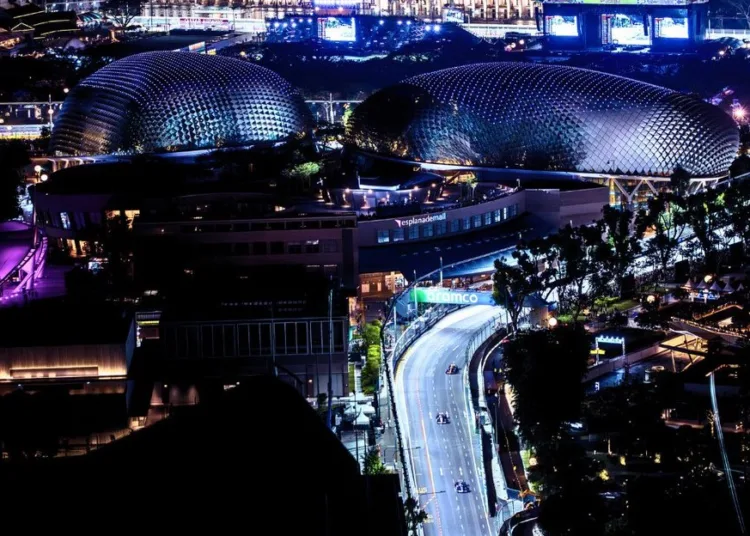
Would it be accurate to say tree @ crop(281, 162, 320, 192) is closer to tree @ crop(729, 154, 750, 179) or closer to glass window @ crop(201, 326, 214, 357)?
glass window @ crop(201, 326, 214, 357)

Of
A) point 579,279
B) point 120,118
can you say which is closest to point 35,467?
point 579,279

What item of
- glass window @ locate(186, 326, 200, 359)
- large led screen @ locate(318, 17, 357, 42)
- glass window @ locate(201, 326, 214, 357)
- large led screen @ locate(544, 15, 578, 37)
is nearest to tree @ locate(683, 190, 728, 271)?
glass window @ locate(201, 326, 214, 357)

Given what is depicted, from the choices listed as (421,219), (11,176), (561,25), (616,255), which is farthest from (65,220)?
(561,25)

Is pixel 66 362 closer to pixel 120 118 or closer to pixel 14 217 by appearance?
pixel 14 217

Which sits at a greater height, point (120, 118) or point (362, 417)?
point (120, 118)

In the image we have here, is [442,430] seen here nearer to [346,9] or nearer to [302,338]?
[302,338]

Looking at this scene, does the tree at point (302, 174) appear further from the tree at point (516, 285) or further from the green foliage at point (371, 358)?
the green foliage at point (371, 358)

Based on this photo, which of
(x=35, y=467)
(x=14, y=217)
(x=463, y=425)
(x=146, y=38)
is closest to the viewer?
(x=35, y=467)
